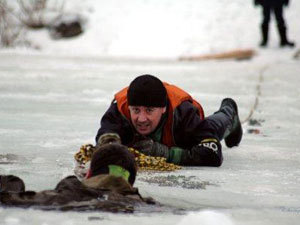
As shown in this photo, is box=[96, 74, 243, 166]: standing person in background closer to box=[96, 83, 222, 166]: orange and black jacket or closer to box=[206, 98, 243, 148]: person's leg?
box=[96, 83, 222, 166]: orange and black jacket

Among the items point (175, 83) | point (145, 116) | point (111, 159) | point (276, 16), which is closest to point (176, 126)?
point (145, 116)

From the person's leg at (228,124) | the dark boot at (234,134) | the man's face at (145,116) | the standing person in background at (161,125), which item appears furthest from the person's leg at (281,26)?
the man's face at (145,116)

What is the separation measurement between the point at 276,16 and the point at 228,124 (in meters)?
10.9

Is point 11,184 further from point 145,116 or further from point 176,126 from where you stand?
point 176,126

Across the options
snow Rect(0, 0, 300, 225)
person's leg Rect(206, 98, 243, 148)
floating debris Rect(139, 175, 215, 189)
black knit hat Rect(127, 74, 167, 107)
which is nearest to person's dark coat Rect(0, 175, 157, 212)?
snow Rect(0, 0, 300, 225)

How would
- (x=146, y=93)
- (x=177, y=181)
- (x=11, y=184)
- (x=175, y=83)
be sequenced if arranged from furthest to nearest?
(x=175, y=83) < (x=146, y=93) < (x=177, y=181) < (x=11, y=184)

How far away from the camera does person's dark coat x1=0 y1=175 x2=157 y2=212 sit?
10.7 feet

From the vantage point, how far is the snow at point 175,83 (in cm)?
368

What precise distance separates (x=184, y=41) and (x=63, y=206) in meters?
15.4

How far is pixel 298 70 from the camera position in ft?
44.6

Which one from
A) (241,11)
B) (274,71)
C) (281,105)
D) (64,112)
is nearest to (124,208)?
(64,112)

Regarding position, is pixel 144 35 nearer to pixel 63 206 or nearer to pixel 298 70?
pixel 298 70

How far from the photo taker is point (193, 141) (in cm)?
493

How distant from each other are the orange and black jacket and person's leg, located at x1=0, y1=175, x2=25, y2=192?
1198mm
